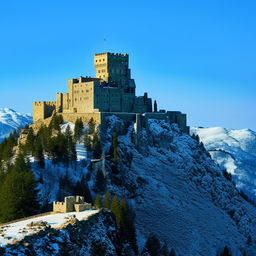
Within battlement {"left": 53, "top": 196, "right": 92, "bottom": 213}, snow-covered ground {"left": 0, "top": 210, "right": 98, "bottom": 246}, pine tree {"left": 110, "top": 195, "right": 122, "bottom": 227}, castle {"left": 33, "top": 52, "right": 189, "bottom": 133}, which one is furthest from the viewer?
castle {"left": 33, "top": 52, "right": 189, "bottom": 133}

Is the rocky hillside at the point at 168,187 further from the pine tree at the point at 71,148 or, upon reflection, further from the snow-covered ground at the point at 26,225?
the snow-covered ground at the point at 26,225

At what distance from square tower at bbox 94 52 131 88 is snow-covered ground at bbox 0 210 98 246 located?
75.8m

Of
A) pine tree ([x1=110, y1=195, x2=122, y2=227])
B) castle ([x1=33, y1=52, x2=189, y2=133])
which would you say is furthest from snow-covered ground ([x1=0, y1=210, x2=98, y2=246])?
castle ([x1=33, y1=52, x2=189, y2=133])

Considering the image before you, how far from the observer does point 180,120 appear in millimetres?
161625

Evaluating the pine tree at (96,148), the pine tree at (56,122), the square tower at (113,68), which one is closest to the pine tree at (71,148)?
the pine tree at (96,148)

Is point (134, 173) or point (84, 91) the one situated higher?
point (84, 91)

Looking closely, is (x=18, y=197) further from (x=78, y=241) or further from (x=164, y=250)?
(x=164, y=250)

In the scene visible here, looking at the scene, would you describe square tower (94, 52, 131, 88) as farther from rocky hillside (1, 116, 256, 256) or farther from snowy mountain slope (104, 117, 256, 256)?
rocky hillside (1, 116, 256, 256)

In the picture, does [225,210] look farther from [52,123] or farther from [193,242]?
[52,123]

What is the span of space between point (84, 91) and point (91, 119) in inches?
485

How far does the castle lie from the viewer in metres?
140

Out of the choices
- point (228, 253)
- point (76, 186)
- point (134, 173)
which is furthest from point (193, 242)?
point (76, 186)

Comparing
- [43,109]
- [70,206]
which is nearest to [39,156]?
[43,109]

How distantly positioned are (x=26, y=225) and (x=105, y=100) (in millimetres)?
72739
